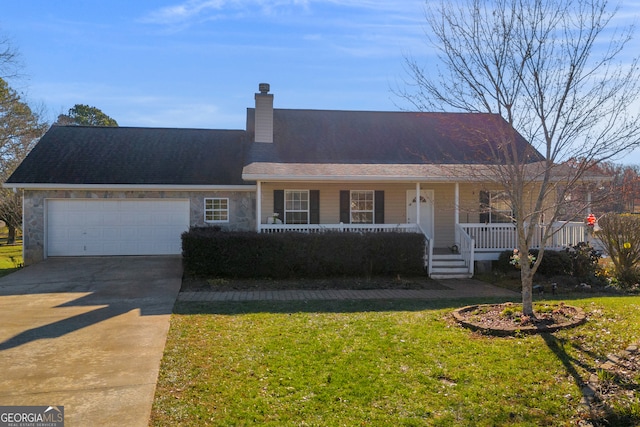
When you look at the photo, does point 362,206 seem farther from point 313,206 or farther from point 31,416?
point 31,416

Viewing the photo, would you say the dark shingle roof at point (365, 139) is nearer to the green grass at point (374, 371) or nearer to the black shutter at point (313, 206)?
the black shutter at point (313, 206)

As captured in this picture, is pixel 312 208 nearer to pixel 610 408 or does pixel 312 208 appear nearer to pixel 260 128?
pixel 260 128

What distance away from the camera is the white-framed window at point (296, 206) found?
14805 millimetres

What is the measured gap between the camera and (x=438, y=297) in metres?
9.48

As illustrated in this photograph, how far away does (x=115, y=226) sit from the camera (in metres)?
14.8

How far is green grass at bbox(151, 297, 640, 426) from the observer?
4.01m

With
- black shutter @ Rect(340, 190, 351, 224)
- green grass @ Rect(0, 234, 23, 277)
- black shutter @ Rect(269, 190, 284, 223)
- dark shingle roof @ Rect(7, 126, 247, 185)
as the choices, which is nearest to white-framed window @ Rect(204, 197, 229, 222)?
dark shingle roof @ Rect(7, 126, 247, 185)

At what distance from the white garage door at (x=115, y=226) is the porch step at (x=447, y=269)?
8106 mm

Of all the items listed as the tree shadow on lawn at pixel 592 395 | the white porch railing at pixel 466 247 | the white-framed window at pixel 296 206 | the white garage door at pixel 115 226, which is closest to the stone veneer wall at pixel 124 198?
the white garage door at pixel 115 226

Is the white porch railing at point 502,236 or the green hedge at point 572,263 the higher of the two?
the white porch railing at point 502,236

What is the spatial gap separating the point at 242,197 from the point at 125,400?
11.3m

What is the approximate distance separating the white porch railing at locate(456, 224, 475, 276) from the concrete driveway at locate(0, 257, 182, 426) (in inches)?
305

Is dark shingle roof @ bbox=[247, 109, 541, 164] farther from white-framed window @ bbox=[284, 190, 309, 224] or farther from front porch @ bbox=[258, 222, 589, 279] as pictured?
front porch @ bbox=[258, 222, 589, 279]

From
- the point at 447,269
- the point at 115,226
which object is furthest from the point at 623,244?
the point at 115,226
